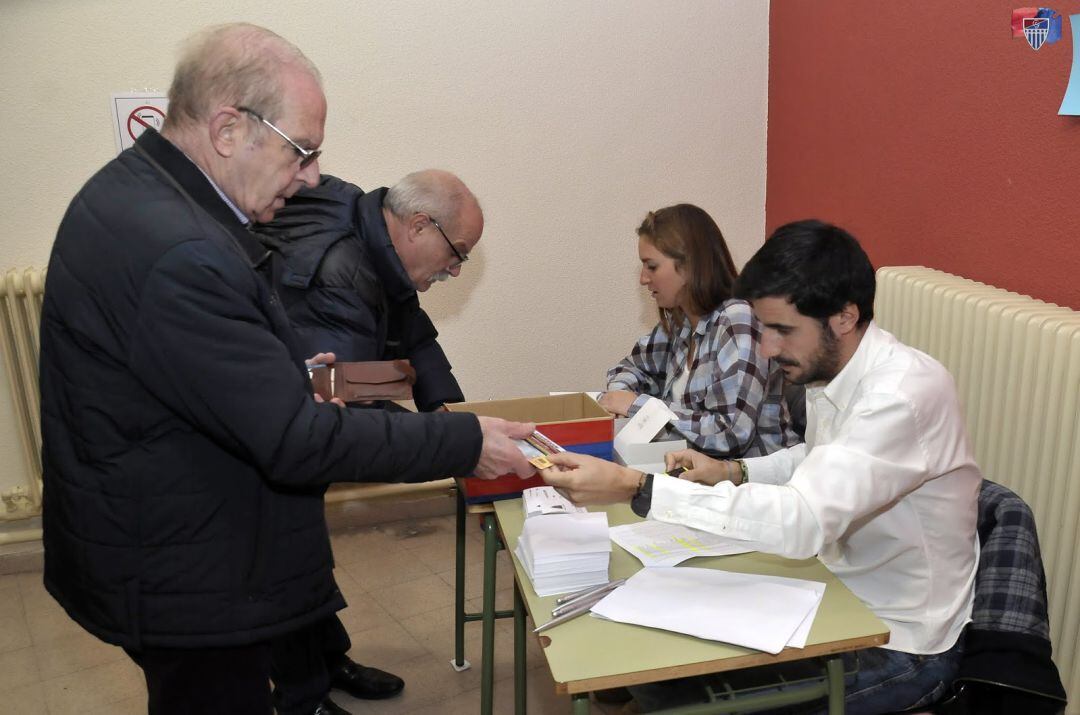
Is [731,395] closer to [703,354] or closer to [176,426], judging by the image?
[703,354]

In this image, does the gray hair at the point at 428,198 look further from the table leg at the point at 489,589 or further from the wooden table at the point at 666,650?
the wooden table at the point at 666,650

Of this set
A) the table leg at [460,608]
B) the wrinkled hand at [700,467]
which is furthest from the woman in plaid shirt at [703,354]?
the table leg at [460,608]

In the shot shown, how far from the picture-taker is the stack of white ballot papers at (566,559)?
173 centimetres

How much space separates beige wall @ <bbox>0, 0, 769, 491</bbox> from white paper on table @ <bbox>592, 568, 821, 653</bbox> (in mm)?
2497

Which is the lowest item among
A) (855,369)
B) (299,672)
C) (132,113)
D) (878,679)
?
(299,672)

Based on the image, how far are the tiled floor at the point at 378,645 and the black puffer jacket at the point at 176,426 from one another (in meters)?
1.47

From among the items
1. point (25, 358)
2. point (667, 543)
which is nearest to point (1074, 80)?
point (667, 543)

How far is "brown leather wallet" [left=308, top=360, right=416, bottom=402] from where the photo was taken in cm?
210

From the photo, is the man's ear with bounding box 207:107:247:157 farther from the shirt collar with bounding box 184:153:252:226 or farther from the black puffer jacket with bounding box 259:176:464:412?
the black puffer jacket with bounding box 259:176:464:412

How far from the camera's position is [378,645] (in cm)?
320

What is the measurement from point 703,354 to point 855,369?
2.96 feet

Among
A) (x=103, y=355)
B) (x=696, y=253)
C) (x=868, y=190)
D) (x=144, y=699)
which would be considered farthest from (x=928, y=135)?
(x=144, y=699)

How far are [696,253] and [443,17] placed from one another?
1780 millimetres

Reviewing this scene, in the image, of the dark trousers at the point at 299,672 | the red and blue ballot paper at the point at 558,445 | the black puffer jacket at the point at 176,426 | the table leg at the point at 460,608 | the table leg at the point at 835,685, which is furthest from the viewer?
the table leg at the point at 460,608
